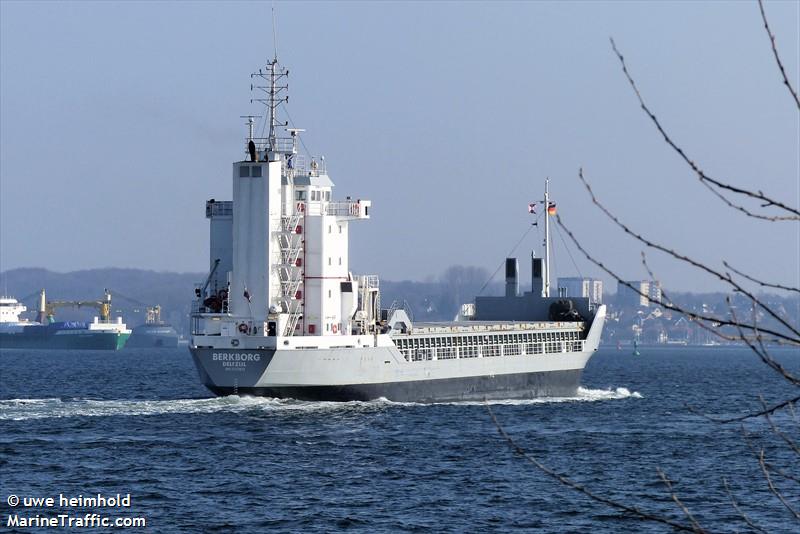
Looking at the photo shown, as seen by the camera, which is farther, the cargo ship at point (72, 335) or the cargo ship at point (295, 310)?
the cargo ship at point (72, 335)

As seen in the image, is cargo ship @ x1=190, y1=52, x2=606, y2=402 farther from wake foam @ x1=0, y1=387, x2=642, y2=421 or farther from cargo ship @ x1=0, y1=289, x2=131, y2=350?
cargo ship @ x1=0, y1=289, x2=131, y2=350

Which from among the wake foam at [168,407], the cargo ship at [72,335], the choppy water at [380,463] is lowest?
the choppy water at [380,463]

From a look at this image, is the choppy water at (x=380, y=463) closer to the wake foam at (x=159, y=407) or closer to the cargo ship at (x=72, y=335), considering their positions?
the wake foam at (x=159, y=407)

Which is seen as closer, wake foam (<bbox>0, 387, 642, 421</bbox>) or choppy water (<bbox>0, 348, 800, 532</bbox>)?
choppy water (<bbox>0, 348, 800, 532</bbox>)

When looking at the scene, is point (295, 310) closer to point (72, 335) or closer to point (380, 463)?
point (380, 463)

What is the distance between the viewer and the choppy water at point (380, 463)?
2731cm

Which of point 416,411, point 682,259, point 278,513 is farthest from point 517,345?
point 682,259

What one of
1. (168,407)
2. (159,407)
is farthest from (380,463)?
(159,407)

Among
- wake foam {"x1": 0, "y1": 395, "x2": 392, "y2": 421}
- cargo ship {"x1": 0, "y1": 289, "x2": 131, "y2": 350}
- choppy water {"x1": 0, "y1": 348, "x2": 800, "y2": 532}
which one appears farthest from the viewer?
cargo ship {"x1": 0, "y1": 289, "x2": 131, "y2": 350}

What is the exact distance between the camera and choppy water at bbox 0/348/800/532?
27.3 meters

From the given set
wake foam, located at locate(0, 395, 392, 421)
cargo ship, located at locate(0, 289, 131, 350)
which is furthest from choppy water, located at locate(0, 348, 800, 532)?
cargo ship, located at locate(0, 289, 131, 350)

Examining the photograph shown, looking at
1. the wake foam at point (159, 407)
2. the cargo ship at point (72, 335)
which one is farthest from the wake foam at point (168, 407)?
the cargo ship at point (72, 335)

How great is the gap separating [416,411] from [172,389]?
936 inches

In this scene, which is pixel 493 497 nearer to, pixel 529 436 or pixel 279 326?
pixel 529 436
